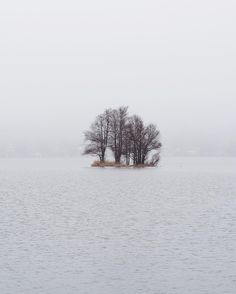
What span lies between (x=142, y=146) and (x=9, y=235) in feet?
293

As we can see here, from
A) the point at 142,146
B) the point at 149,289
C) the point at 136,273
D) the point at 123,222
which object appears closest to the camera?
the point at 149,289

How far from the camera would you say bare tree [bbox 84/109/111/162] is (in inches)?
5098

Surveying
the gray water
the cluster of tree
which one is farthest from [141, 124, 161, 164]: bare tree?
the gray water

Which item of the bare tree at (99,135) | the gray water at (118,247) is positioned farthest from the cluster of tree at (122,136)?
the gray water at (118,247)

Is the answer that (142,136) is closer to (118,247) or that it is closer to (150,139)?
(150,139)

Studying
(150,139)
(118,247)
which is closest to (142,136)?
(150,139)

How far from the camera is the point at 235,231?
3912 cm

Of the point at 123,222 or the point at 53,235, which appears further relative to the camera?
the point at 123,222

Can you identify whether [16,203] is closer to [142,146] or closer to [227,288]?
[227,288]

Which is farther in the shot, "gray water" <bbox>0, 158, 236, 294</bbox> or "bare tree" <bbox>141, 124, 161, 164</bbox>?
"bare tree" <bbox>141, 124, 161, 164</bbox>

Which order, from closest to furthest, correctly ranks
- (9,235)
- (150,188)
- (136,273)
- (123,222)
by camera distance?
(136,273), (9,235), (123,222), (150,188)

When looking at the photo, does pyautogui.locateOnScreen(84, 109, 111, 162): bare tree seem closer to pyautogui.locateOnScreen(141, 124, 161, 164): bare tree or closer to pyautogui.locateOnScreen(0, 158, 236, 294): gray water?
pyautogui.locateOnScreen(141, 124, 161, 164): bare tree

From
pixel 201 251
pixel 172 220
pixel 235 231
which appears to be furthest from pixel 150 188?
pixel 201 251

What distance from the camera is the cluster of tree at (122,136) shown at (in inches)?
4956
